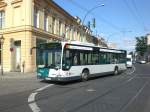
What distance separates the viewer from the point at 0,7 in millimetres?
36312

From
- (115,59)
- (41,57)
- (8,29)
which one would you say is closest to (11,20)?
(8,29)

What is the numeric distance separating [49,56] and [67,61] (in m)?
1.34

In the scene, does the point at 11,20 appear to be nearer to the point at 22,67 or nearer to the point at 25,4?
the point at 25,4

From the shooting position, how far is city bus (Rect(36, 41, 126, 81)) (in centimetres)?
1856

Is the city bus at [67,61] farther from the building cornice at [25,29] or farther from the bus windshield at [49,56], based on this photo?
the building cornice at [25,29]

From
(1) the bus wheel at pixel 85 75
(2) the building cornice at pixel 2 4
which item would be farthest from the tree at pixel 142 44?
(1) the bus wheel at pixel 85 75

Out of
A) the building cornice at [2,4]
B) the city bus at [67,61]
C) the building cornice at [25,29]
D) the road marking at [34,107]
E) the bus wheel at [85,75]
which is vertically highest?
the building cornice at [2,4]

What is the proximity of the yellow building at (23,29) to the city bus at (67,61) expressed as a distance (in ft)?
40.9

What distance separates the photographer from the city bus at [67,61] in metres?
18.6

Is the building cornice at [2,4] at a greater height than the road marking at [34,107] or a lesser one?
greater

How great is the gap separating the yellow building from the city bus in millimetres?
12455

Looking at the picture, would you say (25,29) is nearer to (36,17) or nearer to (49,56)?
(36,17)

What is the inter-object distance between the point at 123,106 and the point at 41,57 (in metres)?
10.1

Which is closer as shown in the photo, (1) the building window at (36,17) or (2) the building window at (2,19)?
(1) the building window at (36,17)
